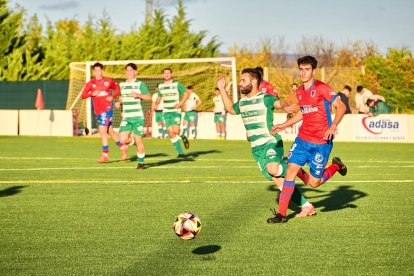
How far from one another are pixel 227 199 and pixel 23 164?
26.3 feet

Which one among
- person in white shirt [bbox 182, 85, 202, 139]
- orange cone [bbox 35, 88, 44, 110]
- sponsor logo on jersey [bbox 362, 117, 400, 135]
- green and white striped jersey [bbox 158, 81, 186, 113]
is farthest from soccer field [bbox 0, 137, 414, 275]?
orange cone [bbox 35, 88, 44, 110]

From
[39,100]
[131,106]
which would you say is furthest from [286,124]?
[39,100]

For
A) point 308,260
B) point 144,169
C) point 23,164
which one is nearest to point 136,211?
point 308,260

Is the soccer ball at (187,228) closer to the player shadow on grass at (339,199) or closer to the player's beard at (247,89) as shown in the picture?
the player's beard at (247,89)

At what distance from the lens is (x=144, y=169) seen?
55.6 ft

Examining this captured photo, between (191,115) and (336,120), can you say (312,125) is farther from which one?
(191,115)

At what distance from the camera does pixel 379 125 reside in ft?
101

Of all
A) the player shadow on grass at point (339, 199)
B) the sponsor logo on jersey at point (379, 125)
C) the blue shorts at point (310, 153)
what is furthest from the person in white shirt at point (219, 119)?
the blue shorts at point (310, 153)

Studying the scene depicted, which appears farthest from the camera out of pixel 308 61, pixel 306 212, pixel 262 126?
pixel 262 126

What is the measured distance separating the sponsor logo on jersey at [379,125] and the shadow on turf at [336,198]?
1796cm

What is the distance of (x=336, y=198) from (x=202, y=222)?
3.27 metres

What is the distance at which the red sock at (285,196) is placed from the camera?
9.33 meters

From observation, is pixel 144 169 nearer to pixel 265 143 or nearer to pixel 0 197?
pixel 0 197

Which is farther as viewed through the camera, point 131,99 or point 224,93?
point 131,99
